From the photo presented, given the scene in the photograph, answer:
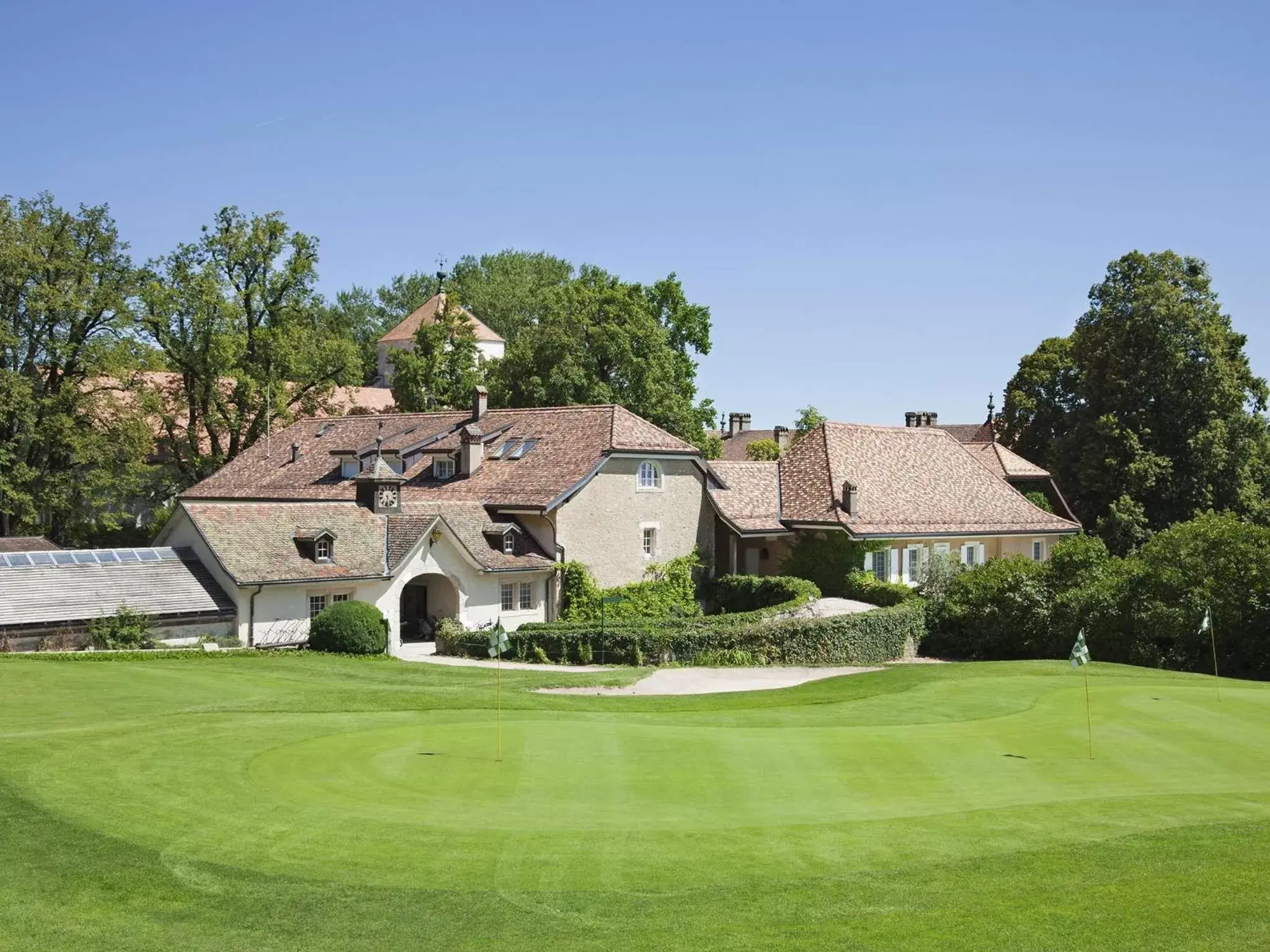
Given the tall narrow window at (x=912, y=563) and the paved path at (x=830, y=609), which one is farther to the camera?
the tall narrow window at (x=912, y=563)

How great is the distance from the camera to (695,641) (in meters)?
34.8

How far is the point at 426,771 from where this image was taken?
1481cm

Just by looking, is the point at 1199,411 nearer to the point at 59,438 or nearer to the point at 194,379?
the point at 194,379

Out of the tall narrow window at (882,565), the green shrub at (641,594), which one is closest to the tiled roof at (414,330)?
the green shrub at (641,594)

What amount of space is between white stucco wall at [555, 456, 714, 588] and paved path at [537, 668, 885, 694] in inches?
331

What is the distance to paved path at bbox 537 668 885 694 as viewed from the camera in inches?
1147

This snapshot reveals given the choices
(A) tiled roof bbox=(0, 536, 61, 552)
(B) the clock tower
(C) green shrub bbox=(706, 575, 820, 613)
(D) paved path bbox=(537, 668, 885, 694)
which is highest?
(B) the clock tower

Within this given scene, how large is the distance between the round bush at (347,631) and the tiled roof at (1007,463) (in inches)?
1348

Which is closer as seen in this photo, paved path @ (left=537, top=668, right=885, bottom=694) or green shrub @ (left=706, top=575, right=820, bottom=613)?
paved path @ (left=537, top=668, right=885, bottom=694)

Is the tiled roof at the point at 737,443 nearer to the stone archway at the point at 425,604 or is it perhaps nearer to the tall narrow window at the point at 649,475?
the tall narrow window at the point at 649,475

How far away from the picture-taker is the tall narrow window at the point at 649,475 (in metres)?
43.0

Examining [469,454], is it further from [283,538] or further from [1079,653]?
[1079,653]

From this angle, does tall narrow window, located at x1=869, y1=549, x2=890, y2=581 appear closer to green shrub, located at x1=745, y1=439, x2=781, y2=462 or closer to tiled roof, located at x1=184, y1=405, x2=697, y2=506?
tiled roof, located at x1=184, y1=405, x2=697, y2=506

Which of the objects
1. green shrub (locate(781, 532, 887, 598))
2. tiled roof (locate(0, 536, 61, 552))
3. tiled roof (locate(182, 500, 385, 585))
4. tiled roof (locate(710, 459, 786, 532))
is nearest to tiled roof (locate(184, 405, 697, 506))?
tiled roof (locate(710, 459, 786, 532))
